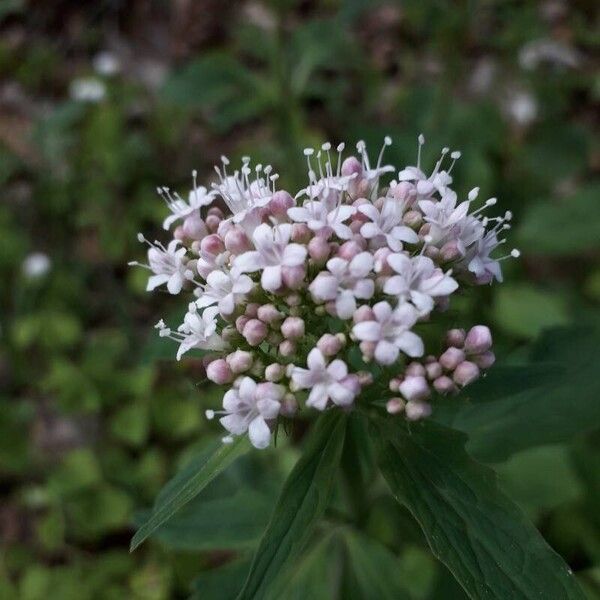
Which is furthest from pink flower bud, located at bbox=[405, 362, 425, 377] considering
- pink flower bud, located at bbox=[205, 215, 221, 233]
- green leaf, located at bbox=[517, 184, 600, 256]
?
green leaf, located at bbox=[517, 184, 600, 256]

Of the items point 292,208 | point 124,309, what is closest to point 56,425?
point 124,309

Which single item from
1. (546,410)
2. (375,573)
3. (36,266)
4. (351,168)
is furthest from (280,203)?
(36,266)

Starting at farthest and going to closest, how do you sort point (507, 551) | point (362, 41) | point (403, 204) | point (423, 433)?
point (362, 41), point (403, 204), point (423, 433), point (507, 551)

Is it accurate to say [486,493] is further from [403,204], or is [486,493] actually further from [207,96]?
[207,96]

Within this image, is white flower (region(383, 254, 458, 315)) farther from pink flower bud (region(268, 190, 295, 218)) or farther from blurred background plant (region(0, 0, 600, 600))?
blurred background plant (region(0, 0, 600, 600))

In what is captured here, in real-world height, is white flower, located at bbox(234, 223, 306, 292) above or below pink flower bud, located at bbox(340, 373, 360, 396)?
above
